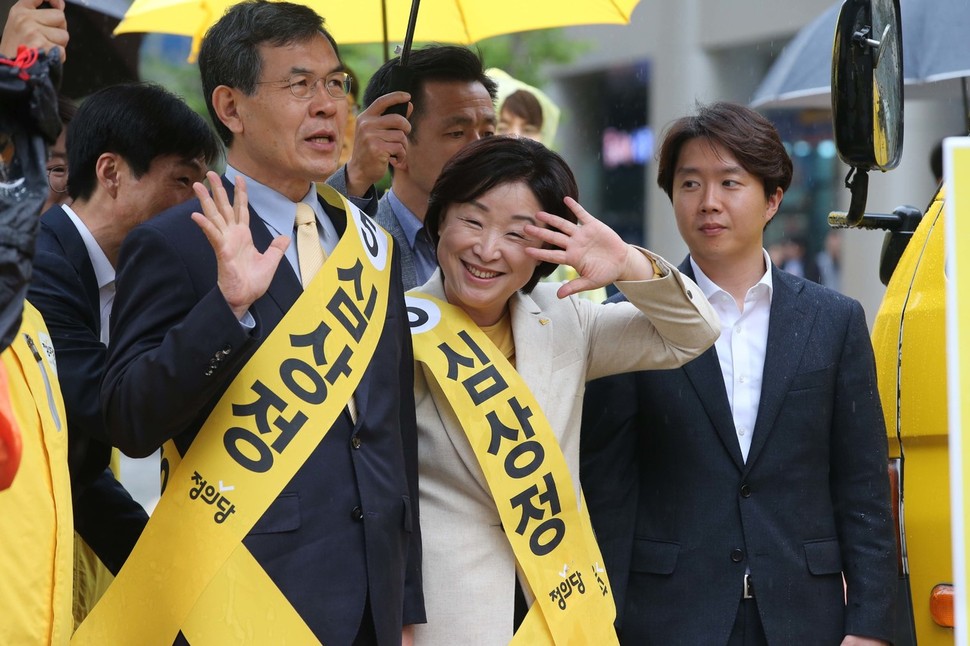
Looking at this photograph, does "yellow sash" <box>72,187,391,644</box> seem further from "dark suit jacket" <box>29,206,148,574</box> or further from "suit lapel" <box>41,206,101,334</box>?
"suit lapel" <box>41,206,101,334</box>

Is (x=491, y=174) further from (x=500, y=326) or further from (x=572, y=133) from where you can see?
(x=572, y=133)

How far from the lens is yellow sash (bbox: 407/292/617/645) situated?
3385mm

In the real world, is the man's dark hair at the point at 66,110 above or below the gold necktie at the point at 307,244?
above

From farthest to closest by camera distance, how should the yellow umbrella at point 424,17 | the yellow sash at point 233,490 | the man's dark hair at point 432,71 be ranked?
the yellow umbrella at point 424,17 < the man's dark hair at point 432,71 < the yellow sash at point 233,490

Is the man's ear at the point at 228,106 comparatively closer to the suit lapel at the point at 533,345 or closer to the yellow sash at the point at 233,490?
the yellow sash at the point at 233,490

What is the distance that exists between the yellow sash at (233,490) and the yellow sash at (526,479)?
0.41 metres

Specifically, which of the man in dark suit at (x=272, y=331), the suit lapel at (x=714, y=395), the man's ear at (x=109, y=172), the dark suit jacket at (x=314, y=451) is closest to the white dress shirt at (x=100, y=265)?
the man's ear at (x=109, y=172)

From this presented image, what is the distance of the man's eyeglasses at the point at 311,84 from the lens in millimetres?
3297

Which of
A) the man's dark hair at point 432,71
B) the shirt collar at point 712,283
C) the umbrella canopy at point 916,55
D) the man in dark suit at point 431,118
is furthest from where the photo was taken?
the umbrella canopy at point 916,55

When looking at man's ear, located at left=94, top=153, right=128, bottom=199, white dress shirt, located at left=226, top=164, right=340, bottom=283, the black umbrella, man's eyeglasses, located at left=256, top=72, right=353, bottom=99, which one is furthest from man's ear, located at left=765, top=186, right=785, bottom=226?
the black umbrella

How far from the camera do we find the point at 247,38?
3.31 metres

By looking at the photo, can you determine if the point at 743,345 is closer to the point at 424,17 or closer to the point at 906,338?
the point at 906,338

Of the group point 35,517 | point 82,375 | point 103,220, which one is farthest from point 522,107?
point 35,517

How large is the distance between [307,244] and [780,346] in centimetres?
136
